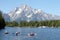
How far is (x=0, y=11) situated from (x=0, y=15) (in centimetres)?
925

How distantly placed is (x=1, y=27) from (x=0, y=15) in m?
11.8

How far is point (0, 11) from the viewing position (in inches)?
6924

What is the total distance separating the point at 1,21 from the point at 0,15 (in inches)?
341

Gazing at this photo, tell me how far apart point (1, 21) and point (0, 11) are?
702 inches

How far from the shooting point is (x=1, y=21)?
160m

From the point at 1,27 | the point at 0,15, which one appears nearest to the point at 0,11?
the point at 0,15

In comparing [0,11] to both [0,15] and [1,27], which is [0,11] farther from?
[1,27]

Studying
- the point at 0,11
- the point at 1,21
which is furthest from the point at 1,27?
the point at 0,11

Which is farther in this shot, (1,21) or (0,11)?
(0,11)

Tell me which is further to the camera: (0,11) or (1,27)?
(0,11)

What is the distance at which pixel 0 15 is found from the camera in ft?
549

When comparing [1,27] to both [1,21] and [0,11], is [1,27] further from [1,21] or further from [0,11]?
[0,11]
